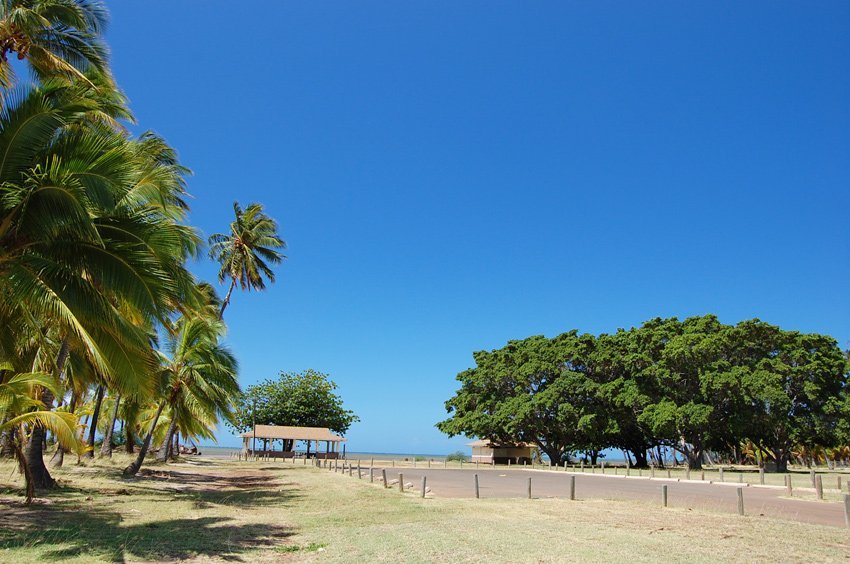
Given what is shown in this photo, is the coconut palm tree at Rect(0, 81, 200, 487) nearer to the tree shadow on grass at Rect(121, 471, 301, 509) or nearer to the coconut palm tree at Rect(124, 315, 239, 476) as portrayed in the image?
the tree shadow on grass at Rect(121, 471, 301, 509)

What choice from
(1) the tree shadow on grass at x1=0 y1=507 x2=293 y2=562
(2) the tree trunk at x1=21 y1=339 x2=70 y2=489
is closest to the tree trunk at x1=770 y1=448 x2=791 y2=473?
(1) the tree shadow on grass at x1=0 y1=507 x2=293 y2=562

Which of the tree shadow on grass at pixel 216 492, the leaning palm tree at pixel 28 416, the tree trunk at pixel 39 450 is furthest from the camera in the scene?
the tree shadow on grass at pixel 216 492

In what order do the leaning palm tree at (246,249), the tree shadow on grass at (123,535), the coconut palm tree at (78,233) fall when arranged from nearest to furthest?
the coconut palm tree at (78,233), the tree shadow on grass at (123,535), the leaning palm tree at (246,249)

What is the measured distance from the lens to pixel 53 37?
44.9 ft

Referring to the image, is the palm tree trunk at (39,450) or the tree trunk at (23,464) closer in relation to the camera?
the tree trunk at (23,464)

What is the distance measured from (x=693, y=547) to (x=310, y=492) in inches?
549

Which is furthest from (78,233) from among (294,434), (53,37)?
(294,434)

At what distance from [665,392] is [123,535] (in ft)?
138

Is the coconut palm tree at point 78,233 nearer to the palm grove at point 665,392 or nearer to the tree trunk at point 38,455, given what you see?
the tree trunk at point 38,455

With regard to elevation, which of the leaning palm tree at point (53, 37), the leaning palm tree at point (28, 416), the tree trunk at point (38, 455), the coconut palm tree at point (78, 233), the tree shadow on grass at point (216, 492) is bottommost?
the tree shadow on grass at point (216, 492)

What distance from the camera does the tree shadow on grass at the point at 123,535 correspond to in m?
9.01

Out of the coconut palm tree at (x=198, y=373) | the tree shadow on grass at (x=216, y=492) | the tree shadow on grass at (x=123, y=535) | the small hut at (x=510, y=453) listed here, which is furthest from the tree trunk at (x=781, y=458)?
the tree shadow on grass at (x=123, y=535)

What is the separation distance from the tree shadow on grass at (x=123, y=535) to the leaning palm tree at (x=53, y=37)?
29.3ft

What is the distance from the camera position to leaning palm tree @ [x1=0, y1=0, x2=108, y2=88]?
1253cm
